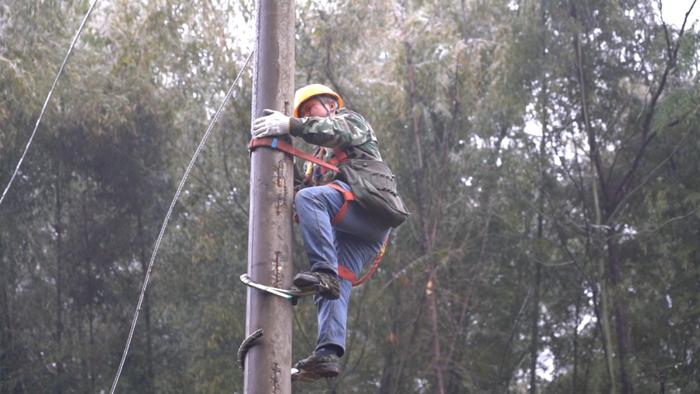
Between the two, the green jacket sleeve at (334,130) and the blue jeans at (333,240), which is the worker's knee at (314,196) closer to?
the blue jeans at (333,240)

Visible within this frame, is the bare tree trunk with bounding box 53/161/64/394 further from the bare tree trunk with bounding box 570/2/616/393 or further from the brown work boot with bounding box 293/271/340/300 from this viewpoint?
the brown work boot with bounding box 293/271/340/300

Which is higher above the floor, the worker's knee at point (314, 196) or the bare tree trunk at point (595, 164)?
the bare tree trunk at point (595, 164)

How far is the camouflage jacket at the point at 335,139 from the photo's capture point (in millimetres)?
3334

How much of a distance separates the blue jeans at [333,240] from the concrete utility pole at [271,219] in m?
0.14

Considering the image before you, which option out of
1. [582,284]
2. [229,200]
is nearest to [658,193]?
[582,284]

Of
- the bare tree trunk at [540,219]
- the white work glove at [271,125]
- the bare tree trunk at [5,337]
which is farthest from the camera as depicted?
the bare tree trunk at [5,337]

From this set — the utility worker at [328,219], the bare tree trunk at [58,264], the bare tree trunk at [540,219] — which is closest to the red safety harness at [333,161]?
the utility worker at [328,219]

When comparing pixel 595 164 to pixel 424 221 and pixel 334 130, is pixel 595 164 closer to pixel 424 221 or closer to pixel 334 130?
pixel 424 221

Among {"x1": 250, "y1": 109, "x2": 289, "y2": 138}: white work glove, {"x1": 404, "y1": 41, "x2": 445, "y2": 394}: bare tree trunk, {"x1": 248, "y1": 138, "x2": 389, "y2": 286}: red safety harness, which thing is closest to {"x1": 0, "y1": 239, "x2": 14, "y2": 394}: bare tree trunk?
{"x1": 404, "y1": 41, "x2": 445, "y2": 394}: bare tree trunk

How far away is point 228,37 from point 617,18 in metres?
3.73

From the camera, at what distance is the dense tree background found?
9.69m

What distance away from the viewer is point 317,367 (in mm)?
3234

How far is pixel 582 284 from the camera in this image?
10328 millimetres

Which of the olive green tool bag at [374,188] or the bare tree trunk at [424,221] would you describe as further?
the bare tree trunk at [424,221]
